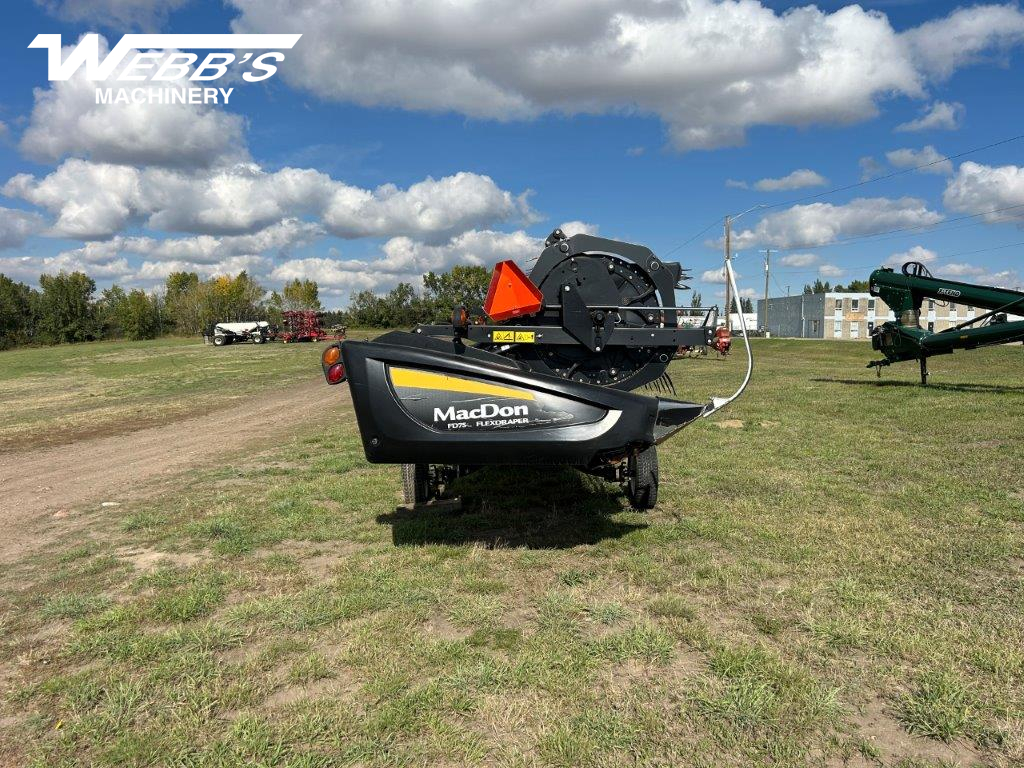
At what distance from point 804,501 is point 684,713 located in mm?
3593

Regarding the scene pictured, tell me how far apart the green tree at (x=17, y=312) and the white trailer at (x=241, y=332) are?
47068mm

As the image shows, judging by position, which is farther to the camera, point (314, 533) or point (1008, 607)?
point (314, 533)

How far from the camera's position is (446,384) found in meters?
3.90

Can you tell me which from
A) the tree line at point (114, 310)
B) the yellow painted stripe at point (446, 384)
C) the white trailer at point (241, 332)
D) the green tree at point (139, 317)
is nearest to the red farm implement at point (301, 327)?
the white trailer at point (241, 332)

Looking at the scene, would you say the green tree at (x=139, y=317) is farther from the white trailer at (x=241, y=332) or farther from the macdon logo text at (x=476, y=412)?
the macdon logo text at (x=476, y=412)

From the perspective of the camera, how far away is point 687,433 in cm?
950

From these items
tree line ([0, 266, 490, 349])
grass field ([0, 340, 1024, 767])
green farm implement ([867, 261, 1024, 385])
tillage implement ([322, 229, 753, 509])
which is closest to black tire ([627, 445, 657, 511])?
tillage implement ([322, 229, 753, 509])

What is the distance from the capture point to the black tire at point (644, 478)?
5234 millimetres

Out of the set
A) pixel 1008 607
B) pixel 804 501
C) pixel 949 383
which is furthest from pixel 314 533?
pixel 949 383

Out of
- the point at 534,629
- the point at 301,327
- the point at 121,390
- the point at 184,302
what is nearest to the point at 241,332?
the point at 301,327

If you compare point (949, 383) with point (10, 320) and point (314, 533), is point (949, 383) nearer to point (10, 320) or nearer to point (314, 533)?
point (314, 533)

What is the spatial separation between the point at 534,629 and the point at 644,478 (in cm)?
211

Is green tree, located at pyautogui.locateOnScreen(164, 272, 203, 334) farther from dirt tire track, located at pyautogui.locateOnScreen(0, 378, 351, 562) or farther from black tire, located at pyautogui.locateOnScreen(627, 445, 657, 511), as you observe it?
black tire, located at pyautogui.locateOnScreen(627, 445, 657, 511)

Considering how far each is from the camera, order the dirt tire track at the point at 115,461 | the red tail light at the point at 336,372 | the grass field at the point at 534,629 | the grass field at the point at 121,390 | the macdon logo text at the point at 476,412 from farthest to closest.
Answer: the grass field at the point at 121,390, the dirt tire track at the point at 115,461, the red tail light at the point at 336,372, the macdon logo text at the point at 476,412, the grass field at the point at 534,629
